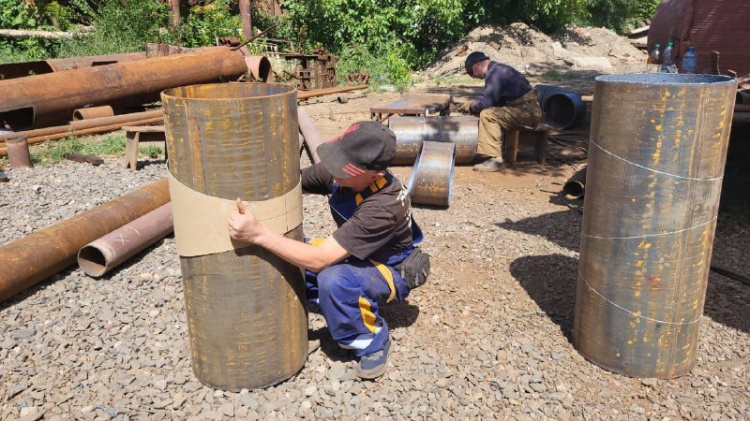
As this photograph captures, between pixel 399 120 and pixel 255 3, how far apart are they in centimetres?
1419

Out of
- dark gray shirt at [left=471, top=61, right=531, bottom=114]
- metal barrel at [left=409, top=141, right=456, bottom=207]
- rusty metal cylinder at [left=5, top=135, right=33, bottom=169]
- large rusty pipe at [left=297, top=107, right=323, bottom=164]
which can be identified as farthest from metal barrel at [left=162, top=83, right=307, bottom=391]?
dark gray shirt at [left=471, top=61, right=531, bottom=114]

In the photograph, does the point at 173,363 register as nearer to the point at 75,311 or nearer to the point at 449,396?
the point at 75,311

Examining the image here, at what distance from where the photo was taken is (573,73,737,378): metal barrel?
9.58 feet

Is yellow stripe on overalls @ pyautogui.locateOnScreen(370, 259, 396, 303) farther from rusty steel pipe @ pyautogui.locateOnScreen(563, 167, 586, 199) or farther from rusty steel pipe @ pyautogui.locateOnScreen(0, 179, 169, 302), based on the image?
rusty steel pipe @ pyautogui.locateOnScreen(563, 167, 586, 199)

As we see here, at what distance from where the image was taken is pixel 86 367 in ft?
11.0

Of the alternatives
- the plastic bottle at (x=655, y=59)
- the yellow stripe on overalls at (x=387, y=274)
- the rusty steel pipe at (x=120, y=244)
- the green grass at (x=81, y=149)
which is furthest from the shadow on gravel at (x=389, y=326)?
the plastic bottle at (x=655, y=59)

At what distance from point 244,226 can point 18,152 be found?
5617 millimetres

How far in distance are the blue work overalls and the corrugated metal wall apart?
27.1 ft

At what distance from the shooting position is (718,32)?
9.52 meters

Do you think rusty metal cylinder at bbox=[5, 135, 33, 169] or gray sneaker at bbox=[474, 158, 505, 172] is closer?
rusty metal cylinder at bbox=[5, 135, 33, 169]

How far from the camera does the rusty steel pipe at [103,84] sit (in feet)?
29.5

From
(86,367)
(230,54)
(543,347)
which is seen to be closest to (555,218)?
(543,347)

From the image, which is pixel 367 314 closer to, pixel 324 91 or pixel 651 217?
pixel 651 217

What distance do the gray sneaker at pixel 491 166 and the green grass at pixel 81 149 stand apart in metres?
4.14
